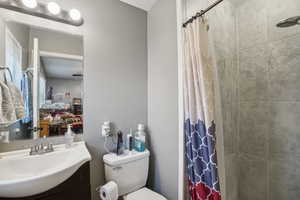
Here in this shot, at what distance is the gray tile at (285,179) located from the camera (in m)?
1.23

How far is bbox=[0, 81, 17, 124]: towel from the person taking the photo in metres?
1.01

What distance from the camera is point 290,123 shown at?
1.25 meters

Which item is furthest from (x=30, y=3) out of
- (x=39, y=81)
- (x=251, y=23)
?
(x=251, y=23)

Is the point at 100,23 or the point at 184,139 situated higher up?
the point at 100,23

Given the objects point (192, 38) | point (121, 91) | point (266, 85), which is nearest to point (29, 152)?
point (121, 91)

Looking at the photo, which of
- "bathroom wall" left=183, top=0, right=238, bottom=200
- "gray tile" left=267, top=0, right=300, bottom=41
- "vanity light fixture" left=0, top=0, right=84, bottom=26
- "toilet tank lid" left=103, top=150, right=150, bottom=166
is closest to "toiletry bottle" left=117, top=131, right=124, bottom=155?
"toilet tank lid" left=103, top=150, right=150, bottom=166

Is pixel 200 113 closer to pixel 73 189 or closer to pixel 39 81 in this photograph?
pixel 73 189

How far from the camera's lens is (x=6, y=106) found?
3.36 ft

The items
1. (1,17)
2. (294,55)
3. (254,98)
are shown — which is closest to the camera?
(1,17)

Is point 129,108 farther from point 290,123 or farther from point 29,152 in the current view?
point 290,123

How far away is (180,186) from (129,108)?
2.83ft

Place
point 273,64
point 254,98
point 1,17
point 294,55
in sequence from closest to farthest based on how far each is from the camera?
point 1,17
point 294,55
point 273,64
point 254,98

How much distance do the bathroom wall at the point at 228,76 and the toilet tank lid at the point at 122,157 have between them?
30.1 inches

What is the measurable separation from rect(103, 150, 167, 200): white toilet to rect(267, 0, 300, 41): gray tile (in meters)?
1.57
